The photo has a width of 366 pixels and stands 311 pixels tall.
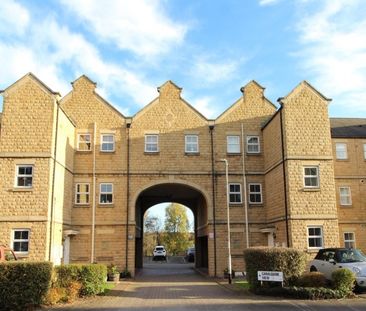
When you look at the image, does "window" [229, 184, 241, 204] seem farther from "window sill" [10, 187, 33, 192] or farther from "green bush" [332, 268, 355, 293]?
"window sill" [10, 187, 33, 192]

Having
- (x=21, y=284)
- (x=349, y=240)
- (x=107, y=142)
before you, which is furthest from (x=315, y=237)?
(x=21, y=284)

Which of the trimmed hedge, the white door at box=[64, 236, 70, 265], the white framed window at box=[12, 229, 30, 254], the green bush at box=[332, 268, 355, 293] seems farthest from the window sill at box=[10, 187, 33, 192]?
the green bush at box=[332, 268, 355, 293]

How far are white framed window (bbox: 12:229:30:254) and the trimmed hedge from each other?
20.7ft

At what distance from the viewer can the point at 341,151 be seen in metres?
32.3

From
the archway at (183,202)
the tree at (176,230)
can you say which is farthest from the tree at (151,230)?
the archway at (183,202)

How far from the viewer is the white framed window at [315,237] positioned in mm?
23984

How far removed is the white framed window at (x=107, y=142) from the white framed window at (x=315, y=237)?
1330 centimetres

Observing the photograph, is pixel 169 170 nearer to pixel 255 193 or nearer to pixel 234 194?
pixel 234 194

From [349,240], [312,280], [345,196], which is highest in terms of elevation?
[345,196]

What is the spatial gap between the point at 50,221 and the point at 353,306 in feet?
49.6

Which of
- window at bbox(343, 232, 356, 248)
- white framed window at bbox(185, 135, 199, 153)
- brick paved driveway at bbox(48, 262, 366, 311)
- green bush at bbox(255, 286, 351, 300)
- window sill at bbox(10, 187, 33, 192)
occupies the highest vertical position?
white framed window at bbox(185, 135, 199, 153)

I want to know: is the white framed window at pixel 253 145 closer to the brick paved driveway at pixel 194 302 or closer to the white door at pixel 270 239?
the white door at pixel 270 239

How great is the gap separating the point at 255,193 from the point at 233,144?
11.7ft

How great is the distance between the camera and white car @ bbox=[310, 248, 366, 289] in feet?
57.3
